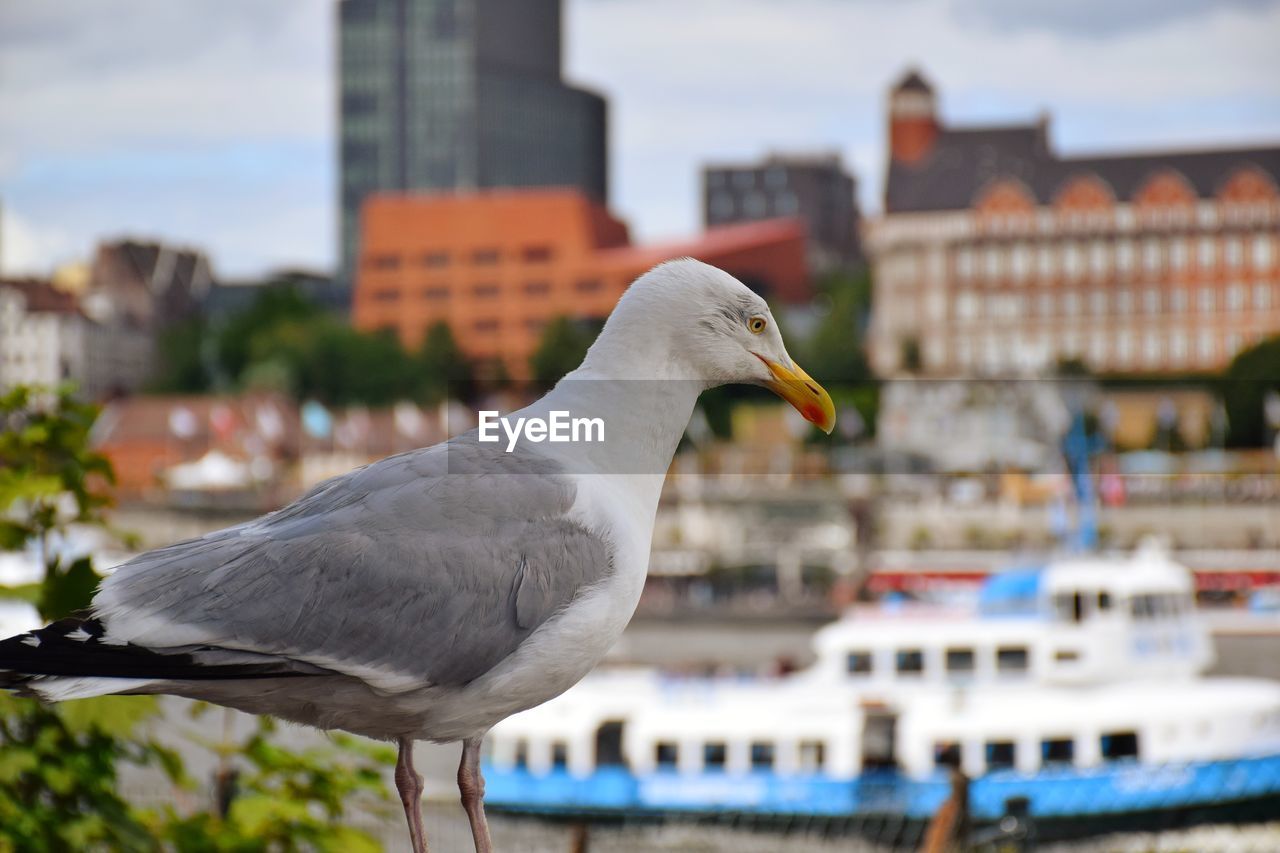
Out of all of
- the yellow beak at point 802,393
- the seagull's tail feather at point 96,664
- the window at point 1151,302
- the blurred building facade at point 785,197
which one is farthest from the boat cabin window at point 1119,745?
the blurred building facade at point 785,197

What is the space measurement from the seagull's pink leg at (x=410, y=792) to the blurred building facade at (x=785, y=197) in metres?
109

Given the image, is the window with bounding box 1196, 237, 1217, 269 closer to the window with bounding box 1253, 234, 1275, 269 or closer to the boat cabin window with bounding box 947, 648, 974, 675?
the window with bounding box 1253, 234, 1275, 269

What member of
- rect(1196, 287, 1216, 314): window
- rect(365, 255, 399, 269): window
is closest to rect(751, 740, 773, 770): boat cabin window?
rect(1196, 287, 1216, 314): window

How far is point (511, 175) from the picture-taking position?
330ft

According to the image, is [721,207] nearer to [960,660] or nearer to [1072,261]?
[1072,261]

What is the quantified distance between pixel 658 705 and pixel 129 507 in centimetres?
4019

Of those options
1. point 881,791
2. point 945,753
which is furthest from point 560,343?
point 945,753

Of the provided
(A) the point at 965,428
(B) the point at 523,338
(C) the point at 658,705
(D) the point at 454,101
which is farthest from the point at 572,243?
(C) the point at 658,705

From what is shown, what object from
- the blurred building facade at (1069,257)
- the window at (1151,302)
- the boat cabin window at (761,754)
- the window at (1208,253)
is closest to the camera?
the boat cabin window at (761,754)

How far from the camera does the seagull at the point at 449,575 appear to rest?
6.22 feet

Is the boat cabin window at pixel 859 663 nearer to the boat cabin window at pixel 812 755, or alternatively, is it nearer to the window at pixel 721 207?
the boat cabin window at pixel 812 755

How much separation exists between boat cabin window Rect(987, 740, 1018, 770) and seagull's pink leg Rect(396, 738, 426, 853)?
1320 centimetres

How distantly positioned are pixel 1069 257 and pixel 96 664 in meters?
66.6

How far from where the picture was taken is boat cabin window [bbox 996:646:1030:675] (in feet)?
55.1
